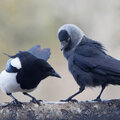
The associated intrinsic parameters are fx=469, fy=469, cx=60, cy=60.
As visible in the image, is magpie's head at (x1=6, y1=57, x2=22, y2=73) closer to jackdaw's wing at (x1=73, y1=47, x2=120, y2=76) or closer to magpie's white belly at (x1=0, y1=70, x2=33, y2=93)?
magpie's white belly at (x1=0, y1=70, x2=33, y2=93)

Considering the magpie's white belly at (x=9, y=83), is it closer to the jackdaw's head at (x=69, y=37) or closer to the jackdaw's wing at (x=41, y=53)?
the jackdaw's wing at (x=41, y=53)

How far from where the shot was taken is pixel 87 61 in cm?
519

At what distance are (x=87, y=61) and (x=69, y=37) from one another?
343 millimetres

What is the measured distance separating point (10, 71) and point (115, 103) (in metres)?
1.26

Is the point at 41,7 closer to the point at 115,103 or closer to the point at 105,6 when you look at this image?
the point at 105,6

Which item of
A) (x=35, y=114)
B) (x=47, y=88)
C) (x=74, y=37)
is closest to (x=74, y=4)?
(x=47, y=88)

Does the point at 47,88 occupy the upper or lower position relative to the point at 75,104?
lower

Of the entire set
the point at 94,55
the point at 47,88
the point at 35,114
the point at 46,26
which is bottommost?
the point at 47,88

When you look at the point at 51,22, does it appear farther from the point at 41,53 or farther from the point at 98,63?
the point at 98,63

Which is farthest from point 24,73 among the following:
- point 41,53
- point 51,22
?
point 51,22

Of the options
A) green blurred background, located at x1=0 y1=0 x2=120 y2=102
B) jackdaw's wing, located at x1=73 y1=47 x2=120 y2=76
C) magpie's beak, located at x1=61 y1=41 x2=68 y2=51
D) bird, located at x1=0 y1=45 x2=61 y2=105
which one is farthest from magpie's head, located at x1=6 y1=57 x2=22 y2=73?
green blurred background, located at x1=0 y1=0 x2=120 y2=102

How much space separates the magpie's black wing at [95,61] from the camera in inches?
199

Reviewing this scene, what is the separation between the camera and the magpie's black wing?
506cm

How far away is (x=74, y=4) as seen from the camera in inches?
480
